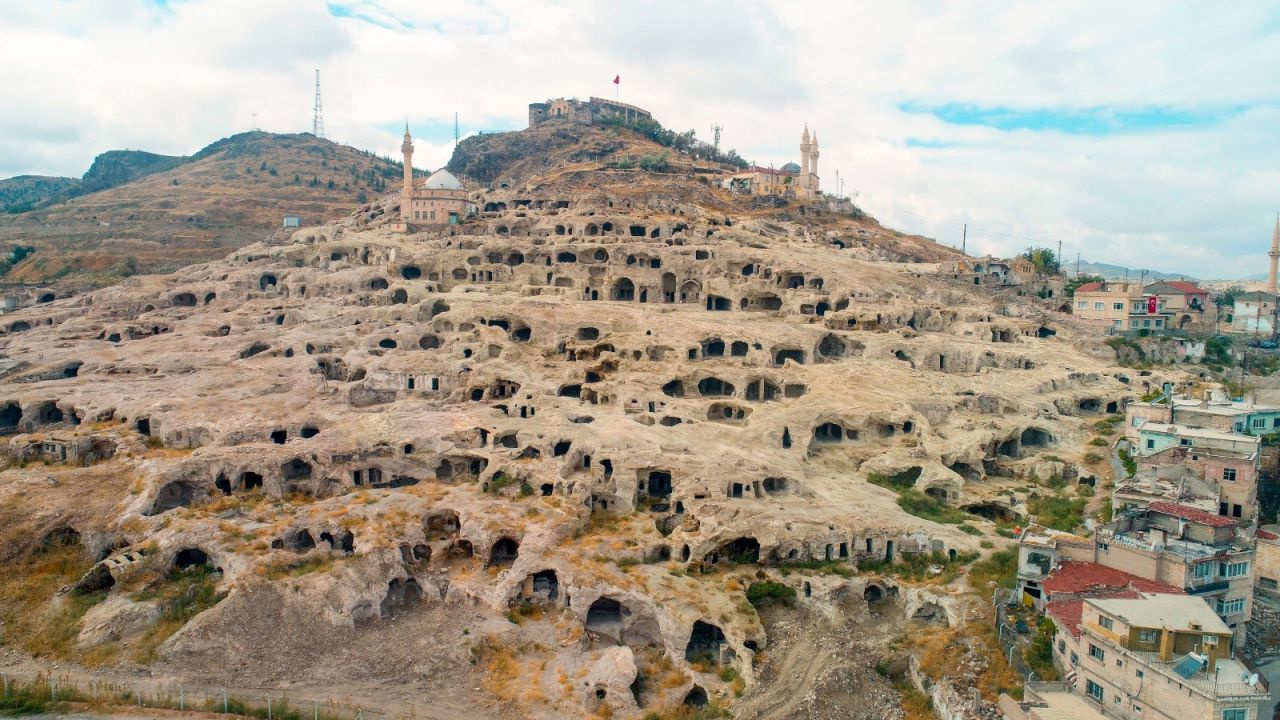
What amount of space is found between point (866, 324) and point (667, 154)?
185 ft

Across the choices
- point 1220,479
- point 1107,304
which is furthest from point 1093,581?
point 1107,304

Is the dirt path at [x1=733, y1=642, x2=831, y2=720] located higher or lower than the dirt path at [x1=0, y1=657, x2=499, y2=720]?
higher

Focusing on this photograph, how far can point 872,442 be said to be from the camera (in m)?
41.8

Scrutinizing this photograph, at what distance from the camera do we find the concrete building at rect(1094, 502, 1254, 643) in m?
25.1

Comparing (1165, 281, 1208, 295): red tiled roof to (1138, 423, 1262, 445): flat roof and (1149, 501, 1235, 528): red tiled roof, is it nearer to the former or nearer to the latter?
Answer: (1138, 423, 1262, 445): flat roof

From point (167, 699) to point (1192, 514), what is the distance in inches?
1309

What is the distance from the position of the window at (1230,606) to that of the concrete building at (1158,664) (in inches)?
153

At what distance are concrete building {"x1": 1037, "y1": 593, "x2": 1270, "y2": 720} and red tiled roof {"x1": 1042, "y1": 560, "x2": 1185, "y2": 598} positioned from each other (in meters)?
1.48

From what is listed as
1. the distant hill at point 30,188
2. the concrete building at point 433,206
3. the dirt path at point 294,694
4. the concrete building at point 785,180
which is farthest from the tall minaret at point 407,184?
the distant hill at point 30,188

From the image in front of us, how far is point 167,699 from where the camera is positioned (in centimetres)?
2498

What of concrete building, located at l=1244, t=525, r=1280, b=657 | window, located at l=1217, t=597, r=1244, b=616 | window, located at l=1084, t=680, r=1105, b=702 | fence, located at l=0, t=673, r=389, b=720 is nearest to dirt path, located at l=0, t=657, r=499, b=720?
fence, located at l=0, t=673, r=389, b=720

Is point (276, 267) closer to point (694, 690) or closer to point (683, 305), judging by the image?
point (683, 305)

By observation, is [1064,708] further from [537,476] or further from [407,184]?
[407,184]

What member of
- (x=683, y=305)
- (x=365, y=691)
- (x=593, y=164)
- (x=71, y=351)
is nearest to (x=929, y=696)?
(x=365, y=691)
